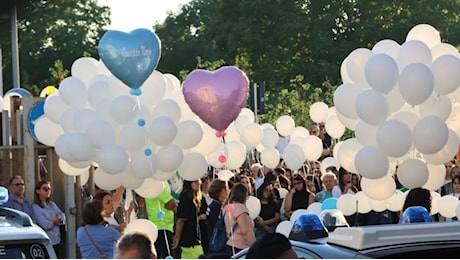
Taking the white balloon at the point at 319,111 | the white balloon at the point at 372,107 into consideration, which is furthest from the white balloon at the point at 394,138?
the white balloon at the point at 319,111

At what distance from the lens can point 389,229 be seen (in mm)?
5352

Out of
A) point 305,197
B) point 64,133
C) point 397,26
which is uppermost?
point 397,26

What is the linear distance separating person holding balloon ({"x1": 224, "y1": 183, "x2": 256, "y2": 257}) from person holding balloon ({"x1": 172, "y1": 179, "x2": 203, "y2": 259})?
168cm

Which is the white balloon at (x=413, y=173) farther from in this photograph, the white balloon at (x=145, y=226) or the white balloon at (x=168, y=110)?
the white balloon at (x=145, y=226)

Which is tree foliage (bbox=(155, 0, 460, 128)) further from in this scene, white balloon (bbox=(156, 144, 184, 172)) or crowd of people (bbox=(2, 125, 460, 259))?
white balloon (bbox=(156, 144, 184, 172))

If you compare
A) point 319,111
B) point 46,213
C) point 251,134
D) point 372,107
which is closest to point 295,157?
point 251,134

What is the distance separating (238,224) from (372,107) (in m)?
1.69

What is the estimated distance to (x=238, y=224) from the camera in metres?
10.1

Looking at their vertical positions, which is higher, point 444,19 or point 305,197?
point 444,19

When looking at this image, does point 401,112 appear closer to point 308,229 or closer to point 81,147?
point 81,147

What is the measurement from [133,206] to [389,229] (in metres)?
7.15

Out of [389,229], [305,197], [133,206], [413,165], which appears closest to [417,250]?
[389,229]

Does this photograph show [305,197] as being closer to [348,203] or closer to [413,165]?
[348,203]

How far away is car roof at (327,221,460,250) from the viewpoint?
17.3ft
